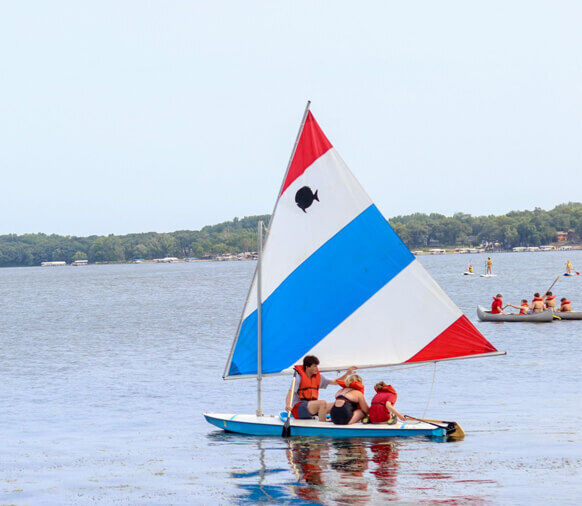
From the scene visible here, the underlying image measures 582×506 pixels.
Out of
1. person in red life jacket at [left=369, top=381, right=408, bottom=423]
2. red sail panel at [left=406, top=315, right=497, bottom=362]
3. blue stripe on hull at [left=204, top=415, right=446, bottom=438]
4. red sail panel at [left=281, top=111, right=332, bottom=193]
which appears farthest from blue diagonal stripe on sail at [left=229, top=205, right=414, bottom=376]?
red sail panel at [left=281, top=111, right=332, bottom=193]

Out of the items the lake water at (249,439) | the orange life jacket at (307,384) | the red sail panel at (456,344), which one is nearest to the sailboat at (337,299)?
the red sail panel at (456,344)

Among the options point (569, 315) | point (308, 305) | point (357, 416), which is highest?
point (308, 305)

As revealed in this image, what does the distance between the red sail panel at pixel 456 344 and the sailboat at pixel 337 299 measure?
0.8 inches

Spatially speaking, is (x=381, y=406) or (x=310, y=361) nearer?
(x=310, y=361)

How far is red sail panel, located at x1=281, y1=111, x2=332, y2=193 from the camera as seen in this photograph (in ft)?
58.7

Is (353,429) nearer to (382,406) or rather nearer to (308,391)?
(382,406)

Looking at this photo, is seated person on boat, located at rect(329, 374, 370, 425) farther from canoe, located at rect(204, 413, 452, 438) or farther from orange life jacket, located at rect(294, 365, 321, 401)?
orange life jacket, located at rect(294, 365, 321, 401)

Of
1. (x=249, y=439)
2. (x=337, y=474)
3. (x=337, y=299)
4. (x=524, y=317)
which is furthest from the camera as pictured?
(x=524, y=317)

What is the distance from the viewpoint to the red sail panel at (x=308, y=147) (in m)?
17.9

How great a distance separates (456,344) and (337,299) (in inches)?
96.9

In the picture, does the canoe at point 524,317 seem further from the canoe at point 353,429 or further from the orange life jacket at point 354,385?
the orange life jacket at point 354,385

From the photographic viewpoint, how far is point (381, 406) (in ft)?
60.6

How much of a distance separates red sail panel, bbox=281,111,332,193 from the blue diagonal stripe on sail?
62.7 inches

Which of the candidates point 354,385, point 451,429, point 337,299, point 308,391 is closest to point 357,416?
point 354,385
